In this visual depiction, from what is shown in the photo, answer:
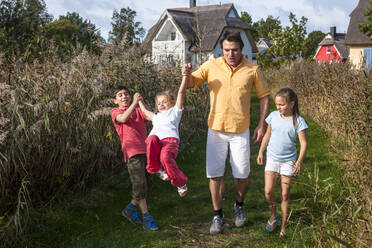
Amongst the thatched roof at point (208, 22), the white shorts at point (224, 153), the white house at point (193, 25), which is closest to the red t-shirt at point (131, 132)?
the white shorts at point (224, 153)

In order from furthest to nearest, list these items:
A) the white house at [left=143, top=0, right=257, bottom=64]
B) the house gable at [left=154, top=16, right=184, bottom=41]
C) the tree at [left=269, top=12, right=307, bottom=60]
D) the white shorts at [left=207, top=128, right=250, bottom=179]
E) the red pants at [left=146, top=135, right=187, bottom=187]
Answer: the house gable at [left=154, top=16, right=184, bottom=41]
the white house at [left=143, top=0, right=257, bottom=64]
the tree at [left=269, top=12, right=307, bottom=60]
the white shorts at [left=207, top=128, right=250, bottom=179]
the red pants at [left=146, top=135, right=187, bottom=187]

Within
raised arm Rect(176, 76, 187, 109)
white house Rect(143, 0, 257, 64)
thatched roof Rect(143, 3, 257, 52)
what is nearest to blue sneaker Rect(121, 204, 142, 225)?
raised arm Rect(176, 76, 187, 109)

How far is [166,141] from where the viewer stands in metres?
4.00

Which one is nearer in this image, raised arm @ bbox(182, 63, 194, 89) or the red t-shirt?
raised arm @ bbox(182, 63, 194, 89)

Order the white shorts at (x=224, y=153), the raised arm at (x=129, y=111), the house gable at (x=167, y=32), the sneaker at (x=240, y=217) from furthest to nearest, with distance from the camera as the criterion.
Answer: the house gable at (x=167, y=32) → the sneaker at (x=240, y=217) → the white shorts at (x=224, y=153) → the raised arm at (x=129, y=111)

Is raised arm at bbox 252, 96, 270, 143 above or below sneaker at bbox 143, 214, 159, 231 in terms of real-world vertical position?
above

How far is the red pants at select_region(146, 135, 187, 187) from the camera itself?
3801 millimetres

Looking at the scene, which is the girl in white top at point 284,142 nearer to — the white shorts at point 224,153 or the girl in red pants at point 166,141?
the white shorts at point 224,153

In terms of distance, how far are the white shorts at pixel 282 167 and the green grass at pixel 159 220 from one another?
0.18 metres

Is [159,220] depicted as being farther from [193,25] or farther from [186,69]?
[193,25]

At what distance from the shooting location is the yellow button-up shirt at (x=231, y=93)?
161 inches

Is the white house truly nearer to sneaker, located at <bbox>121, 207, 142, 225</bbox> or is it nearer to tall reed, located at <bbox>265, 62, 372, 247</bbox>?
tall reed, located at <bbox>265, 62, 372, 247</bbox>

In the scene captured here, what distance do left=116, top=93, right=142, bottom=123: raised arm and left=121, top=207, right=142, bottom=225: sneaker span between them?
1.09m

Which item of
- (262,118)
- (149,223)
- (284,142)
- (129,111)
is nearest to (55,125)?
(129,111)
